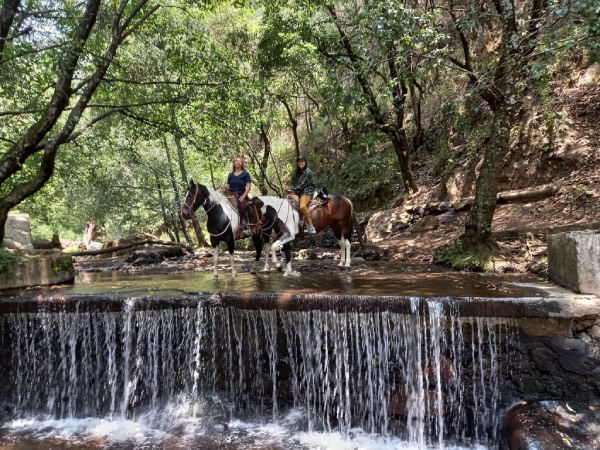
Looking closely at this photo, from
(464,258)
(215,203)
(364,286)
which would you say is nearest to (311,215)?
(215,203)

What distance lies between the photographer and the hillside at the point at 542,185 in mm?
8906

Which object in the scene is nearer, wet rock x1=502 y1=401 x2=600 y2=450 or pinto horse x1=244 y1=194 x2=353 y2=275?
wet rock x1=502 y1=401 x2=600 y2=450

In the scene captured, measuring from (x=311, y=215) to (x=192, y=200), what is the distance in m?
2.77

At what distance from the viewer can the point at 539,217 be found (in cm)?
1022

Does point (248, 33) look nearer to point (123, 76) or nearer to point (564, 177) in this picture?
point (123, 76)

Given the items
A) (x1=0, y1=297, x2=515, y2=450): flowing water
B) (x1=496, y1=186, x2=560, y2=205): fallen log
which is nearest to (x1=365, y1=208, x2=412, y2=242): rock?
(x1=496, y1=186, x2=560, y2=205): fallen log

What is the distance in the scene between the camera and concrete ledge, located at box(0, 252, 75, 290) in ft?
23.7

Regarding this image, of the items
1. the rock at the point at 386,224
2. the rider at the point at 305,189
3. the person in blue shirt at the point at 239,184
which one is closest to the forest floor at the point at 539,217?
the rock at the point at 386,224

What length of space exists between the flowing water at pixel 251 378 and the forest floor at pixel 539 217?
3333mm

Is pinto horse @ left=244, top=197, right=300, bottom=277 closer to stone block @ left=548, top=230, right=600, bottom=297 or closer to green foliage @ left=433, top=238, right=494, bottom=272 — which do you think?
green foliage @ left=433, top=238, right=494, bottom=272

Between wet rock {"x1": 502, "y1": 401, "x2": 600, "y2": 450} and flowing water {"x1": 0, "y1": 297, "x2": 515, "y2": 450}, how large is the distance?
15.0 inches

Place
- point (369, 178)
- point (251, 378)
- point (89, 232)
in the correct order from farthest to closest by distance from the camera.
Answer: point (89, 232), point (369, 178), point (251, 378)

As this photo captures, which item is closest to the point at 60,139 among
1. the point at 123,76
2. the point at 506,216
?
the point at 123,76

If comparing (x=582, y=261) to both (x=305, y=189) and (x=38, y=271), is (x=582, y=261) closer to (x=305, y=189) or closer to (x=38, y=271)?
(x=305, y=189)
